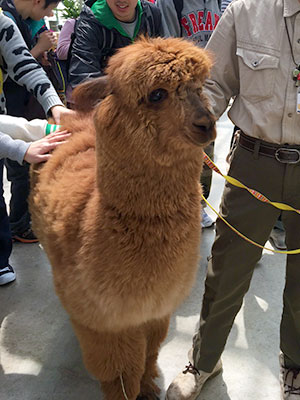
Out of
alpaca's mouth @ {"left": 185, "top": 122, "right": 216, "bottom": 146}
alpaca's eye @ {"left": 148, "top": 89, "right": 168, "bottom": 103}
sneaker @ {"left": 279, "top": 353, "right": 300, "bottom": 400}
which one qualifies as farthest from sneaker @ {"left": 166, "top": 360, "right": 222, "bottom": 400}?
alpaca's eye @ {"left": 148, "top": 89, "right": 168, "bottom": 103}

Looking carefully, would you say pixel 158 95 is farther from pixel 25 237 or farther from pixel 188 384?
pixel 25 237

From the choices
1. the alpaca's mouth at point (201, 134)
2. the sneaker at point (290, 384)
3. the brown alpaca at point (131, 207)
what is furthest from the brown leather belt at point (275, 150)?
the sneaker at point (290, 384)

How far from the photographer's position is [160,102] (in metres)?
1.14

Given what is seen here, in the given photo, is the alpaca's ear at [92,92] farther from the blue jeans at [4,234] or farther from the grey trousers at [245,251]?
the blue jeans at [4,234]

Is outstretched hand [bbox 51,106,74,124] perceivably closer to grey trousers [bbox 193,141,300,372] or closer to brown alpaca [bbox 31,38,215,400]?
brown alpaca [bbox 31,38,215,400]

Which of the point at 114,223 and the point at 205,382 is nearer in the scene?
the point at 114,223

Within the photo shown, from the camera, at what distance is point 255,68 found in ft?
4.60

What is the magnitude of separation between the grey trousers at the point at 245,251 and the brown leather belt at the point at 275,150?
0.07ft

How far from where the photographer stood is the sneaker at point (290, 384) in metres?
1.80

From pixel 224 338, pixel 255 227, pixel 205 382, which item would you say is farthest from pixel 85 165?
pixel 205 382

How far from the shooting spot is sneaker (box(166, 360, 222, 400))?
1.78 meters

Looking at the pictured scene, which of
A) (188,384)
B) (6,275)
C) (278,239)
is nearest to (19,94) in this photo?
(6,275)

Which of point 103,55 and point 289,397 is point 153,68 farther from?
point 289,397

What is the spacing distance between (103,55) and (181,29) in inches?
27.2
